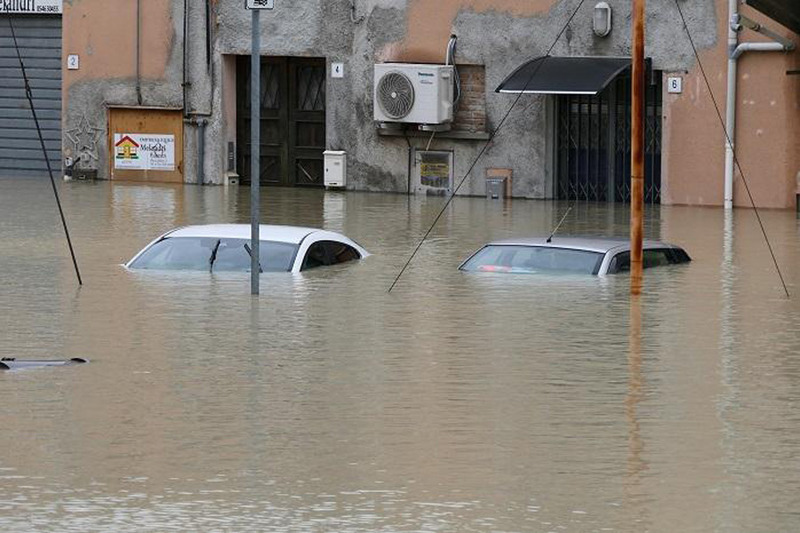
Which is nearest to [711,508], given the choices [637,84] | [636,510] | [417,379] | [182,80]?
[636,510]

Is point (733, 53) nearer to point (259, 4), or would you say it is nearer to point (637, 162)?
point (637, 162)

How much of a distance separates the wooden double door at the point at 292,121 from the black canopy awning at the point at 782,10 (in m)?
9.05

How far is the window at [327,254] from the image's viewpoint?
67.1 ft

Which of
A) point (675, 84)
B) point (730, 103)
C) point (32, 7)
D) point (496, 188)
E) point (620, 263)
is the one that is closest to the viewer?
point (620, 263)

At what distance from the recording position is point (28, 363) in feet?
47.4

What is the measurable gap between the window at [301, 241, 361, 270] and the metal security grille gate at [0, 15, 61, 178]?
1673cm

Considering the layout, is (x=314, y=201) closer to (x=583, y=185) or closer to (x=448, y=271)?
(x=583, y=185)

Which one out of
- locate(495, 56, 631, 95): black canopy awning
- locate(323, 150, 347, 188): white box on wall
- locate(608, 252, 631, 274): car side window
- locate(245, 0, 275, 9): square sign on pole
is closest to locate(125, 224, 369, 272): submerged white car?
locate(608, 252, 631, 274): car side window

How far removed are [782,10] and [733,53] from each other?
137 inches

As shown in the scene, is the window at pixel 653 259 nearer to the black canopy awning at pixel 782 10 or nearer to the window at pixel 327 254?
the window at pixel 327 254

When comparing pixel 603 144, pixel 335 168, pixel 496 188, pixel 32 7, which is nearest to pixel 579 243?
pixel 603 144

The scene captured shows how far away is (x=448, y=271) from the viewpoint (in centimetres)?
2148

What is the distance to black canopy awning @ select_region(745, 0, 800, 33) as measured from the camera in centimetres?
2581

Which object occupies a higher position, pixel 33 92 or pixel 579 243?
pixel 33 92
